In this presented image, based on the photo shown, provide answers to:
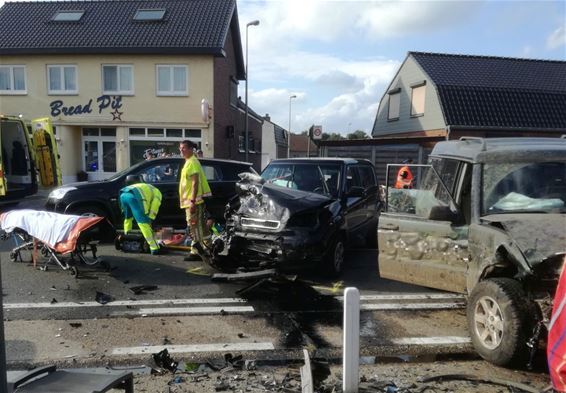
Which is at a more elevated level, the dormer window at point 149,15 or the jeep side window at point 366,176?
the dormer window at point 149,15

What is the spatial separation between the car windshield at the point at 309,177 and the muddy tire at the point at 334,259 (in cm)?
90

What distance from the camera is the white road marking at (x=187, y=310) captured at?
17.5ft

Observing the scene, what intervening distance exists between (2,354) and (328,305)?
406 cm

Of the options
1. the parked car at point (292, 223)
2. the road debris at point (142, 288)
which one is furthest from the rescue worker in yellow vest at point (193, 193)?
the road debris at point (142, 288)

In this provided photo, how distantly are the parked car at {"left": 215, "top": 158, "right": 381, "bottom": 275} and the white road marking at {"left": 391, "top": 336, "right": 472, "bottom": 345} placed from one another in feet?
6.25

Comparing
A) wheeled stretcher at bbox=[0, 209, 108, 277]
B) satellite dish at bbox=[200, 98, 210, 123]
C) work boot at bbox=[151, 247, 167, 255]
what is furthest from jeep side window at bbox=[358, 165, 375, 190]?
satellite dish at bbox=[200, 98, 210, 123]

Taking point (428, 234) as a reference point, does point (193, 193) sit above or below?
above

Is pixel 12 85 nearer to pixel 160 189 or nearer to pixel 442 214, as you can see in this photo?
pixel 160 189

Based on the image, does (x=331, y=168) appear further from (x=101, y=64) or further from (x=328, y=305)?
(x=101, y=64)

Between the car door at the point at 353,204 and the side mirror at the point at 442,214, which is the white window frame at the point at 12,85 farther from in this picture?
the side mirror at the point at 442,214

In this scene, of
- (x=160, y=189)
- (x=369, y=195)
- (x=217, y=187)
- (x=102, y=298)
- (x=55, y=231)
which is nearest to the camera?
(x=102, y=298)

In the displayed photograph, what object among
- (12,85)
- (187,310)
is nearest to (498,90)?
(187,310)

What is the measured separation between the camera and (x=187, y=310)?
5.46m

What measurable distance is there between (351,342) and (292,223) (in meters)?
2.88
